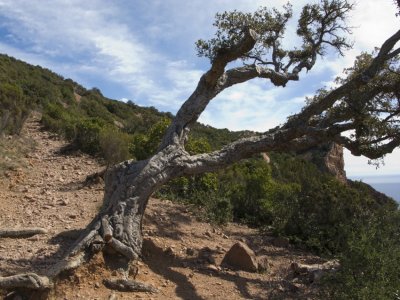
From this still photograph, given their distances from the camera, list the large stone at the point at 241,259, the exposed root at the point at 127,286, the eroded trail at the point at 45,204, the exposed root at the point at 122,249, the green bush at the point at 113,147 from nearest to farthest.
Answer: the exposed root at the point at 127,286, the exposed root at the point at 122,249, the eroded trail at the point at 45,204, the large stone at the point at 241,259, the green bush at the point at 113,147

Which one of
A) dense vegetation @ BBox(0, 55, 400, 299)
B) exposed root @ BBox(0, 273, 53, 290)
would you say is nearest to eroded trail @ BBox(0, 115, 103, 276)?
exposed root @ BBox(0, 273, 53, 290)

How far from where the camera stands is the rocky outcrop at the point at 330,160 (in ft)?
83.8

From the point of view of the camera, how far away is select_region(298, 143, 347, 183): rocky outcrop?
25.5 metres

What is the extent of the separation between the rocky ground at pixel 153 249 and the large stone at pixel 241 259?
15 cm

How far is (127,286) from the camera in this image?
5.96 meters

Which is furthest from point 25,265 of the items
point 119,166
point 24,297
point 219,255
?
point 219,255

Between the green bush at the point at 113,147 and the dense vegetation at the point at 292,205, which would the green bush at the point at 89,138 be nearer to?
the dense vegetation at the point at 292,205

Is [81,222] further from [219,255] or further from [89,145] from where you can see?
[89,145]

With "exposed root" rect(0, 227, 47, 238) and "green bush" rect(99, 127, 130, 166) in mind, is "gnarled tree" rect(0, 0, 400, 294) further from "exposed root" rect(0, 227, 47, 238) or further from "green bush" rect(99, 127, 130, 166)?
"green bush" rect(99, 127, 130, 166)

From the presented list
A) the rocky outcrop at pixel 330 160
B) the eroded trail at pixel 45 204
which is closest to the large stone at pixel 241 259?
the eroded trail at pixel 45 204

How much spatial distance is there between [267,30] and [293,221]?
14.3ft

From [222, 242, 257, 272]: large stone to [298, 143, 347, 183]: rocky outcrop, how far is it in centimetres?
1863

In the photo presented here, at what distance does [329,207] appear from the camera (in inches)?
402

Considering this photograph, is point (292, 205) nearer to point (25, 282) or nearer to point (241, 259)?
point (241, 259)
